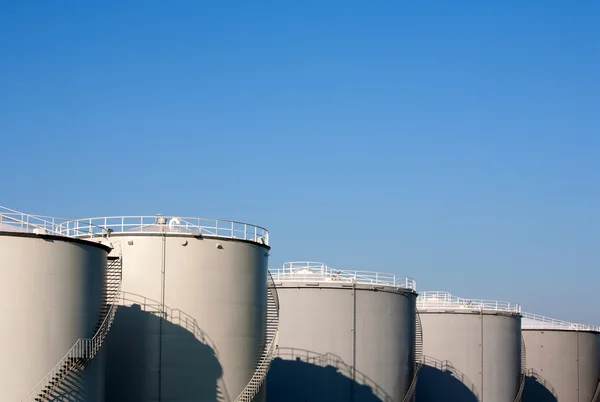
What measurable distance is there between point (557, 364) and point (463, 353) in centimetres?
1496

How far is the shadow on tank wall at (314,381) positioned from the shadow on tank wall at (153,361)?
950 cm

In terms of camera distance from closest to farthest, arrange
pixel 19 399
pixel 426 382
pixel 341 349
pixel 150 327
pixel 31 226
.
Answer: pixel 19 399 < pixel 31 226 < pixel 150 327 < pixel 341 349 < pixel 426 382

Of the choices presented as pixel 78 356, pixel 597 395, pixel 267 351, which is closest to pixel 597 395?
pixel 597 395

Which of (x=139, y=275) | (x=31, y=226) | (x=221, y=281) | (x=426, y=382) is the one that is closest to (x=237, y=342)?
(x=221, y=281)

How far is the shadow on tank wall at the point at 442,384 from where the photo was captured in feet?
151

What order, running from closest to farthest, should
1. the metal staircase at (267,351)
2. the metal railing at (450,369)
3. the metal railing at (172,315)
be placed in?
1. the metal railing at (172,315)
2. the metal staircase at (267,351)
3. the metal railing at (450,369)

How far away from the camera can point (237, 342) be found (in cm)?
2769

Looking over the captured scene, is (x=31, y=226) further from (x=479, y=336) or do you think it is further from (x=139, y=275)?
(x=479, y=336)

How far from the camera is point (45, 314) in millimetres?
21172

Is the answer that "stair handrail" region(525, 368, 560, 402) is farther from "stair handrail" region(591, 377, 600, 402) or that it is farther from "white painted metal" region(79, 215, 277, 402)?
"white painted metal" region(79, 215, 277, 402)

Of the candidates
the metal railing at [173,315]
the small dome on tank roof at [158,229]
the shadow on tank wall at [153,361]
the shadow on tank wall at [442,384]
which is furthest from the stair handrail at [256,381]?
the shadow on tank wall at [442,384]

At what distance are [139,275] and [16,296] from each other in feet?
21.8

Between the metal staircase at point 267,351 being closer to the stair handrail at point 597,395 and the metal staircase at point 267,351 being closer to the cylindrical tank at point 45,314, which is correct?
the cylindrical tank at point 45,314

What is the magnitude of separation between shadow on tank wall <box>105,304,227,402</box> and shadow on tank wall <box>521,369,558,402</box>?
36454 millimetres
